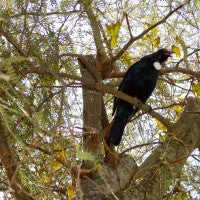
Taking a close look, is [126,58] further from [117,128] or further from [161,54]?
[117,128]

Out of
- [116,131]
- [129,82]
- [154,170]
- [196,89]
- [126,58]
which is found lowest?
[154,170]

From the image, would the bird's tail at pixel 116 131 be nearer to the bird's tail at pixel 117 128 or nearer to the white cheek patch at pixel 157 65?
the bird's tail at pixel 117 128

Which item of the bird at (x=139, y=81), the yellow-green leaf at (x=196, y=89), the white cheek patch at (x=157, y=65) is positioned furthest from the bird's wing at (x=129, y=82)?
the yellow-green leaf at (x=196, y=89)

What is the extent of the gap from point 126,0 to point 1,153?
1111 millimetres

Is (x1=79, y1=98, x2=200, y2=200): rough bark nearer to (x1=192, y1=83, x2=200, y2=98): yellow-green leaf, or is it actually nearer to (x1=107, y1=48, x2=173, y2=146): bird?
(x1=192, y1=83, x2=200, y2=98): yellow-green leaf

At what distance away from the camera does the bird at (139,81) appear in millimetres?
3404

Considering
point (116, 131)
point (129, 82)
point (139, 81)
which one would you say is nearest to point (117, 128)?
point (116, 131)

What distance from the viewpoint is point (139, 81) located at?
12.1 feet

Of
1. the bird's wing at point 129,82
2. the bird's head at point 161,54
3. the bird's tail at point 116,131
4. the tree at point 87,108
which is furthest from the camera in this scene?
the bird's head at point 161,54

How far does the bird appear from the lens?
3.40 metres

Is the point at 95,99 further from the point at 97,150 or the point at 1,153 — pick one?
the point at 1,153

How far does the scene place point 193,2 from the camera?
9.31 feet

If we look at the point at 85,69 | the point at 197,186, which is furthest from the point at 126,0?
the point at 197,186

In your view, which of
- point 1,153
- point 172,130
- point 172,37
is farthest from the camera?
point 172,37
